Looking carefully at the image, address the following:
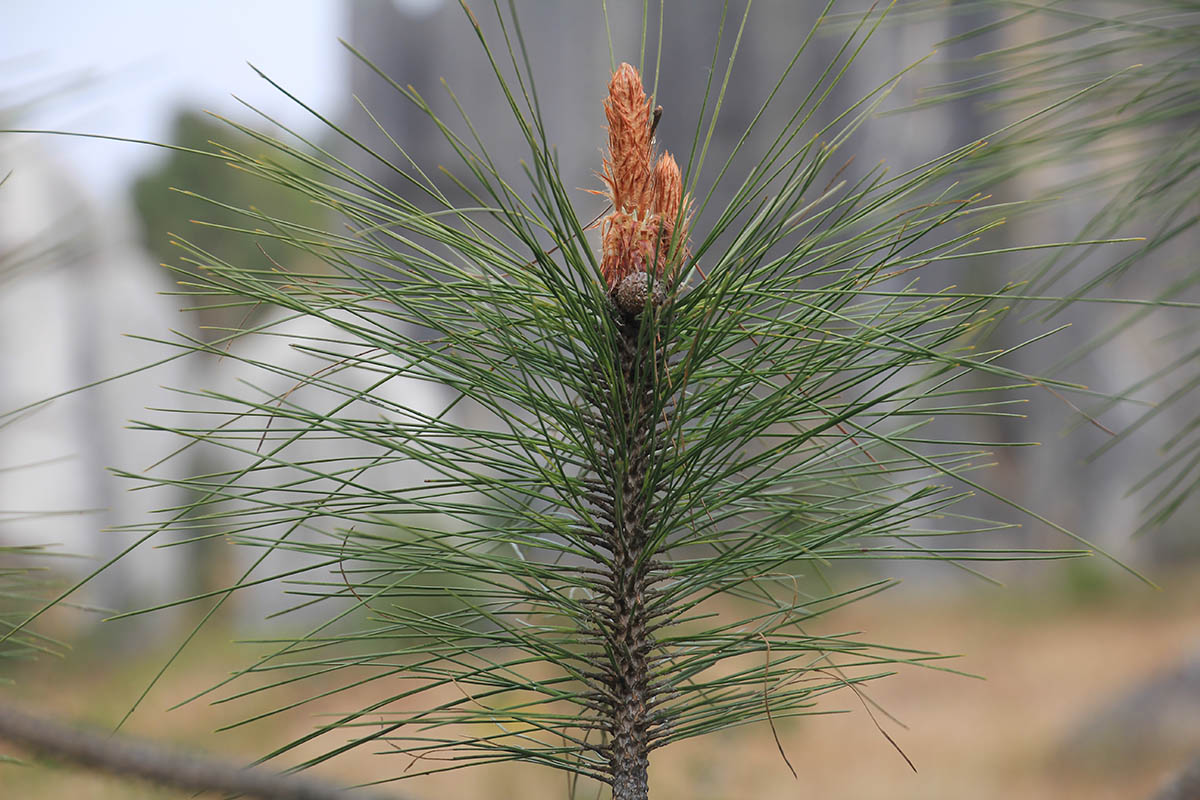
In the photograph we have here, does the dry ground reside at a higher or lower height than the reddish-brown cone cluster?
higher

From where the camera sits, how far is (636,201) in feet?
1.28

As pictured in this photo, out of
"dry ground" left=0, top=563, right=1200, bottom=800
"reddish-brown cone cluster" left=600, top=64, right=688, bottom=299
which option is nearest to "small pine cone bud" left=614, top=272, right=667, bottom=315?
"reddish-brown cone cluster" left=600, top=64, right=688, bottom=299

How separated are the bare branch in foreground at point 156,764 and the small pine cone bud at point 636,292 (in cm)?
21

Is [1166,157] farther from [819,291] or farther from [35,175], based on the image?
[35,175]

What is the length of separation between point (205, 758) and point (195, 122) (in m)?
7.64

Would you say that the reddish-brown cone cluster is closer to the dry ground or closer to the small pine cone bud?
the small pine cone bud

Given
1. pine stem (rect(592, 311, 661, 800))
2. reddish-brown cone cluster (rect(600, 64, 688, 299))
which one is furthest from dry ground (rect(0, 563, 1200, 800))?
reddish-brown cone cluster (rect(600, 64, 688, 299))

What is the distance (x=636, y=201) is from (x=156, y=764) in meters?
0.28

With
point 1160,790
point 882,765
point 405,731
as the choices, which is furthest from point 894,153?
point 1160,790

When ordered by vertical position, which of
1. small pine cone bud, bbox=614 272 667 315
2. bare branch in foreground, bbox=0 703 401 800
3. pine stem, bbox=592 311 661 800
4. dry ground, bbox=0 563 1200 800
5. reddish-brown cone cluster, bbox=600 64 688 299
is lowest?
bare branch in foreground, bbox=0 703 401 800

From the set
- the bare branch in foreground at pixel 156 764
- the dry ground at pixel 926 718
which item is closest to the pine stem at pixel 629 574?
the bare branch in foreground at pixel 156 764

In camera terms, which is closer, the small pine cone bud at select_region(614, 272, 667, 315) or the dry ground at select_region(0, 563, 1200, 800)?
the small pine cone bud at select_region(614, 272, 667, 315)

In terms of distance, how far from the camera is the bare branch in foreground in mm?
289

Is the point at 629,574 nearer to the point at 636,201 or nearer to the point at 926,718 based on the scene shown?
the point at 636,201
